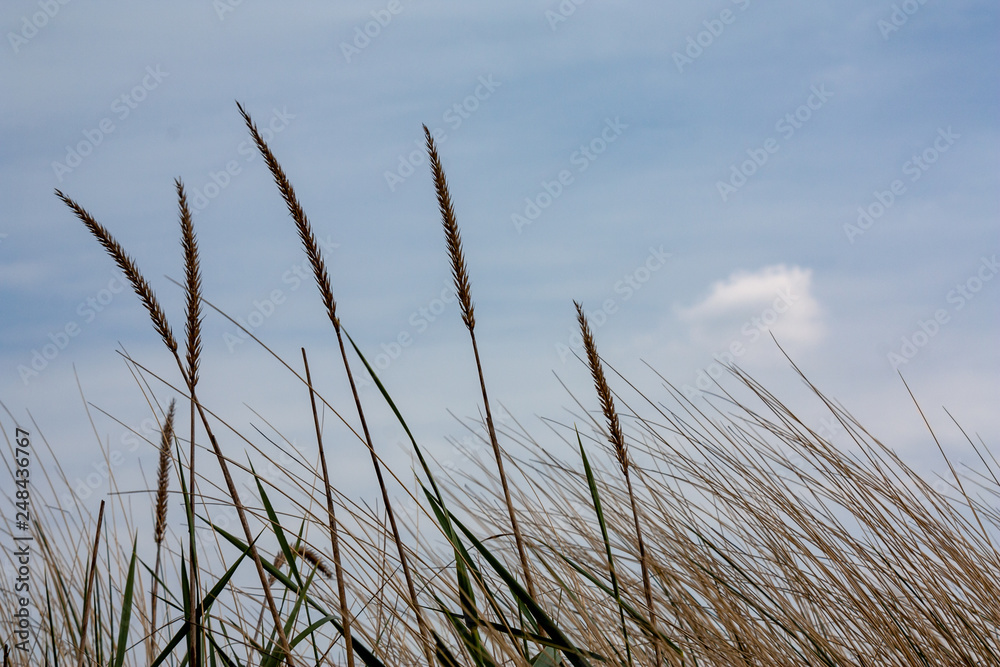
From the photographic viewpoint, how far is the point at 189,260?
1.41 metres

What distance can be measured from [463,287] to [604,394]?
0.30m

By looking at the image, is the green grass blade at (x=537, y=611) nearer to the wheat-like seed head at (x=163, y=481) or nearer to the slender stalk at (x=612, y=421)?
the slender stalk at (x=612, y=421)

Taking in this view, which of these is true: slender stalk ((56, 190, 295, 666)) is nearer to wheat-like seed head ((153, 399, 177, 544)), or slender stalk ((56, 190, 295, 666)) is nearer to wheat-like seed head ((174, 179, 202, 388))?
wheat-like seed head ((174, 179, 202, 388))

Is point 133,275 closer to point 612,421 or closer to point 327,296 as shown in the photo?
point 327,296

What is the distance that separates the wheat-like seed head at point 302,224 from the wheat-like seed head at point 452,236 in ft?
0.69

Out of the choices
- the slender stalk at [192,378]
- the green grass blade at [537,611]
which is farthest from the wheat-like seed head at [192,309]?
the green grass blade at [537,611]

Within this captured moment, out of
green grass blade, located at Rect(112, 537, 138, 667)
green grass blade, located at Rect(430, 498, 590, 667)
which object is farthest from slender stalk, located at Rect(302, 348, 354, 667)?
green grass blade, located at Rect(112, 537, 138, 667)

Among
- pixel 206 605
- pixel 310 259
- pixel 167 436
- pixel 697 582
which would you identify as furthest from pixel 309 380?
pixel 697 582

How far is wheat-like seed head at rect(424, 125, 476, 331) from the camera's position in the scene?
136cm

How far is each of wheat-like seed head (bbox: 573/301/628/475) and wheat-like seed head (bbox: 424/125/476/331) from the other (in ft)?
0.70

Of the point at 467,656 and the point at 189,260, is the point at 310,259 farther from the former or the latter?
the point at 467,656

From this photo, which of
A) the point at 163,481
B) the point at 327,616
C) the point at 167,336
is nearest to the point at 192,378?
the point at 167,336

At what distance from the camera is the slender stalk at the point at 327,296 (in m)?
1.27

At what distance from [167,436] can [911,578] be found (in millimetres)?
1853
